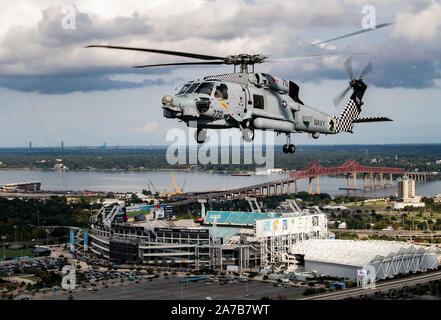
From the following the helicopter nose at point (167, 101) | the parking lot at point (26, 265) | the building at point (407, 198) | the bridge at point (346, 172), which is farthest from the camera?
the bridge at point (346, 172)

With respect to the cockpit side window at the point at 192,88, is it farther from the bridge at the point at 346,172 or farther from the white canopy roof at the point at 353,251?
the bridge at the point at 346,172

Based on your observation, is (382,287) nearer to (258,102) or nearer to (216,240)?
(216,240)

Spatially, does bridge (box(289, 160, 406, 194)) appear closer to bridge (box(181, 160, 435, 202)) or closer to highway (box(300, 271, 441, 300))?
bridge (box(181, 160, 435, 202))

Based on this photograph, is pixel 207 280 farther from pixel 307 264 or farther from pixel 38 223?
pixel 38 223

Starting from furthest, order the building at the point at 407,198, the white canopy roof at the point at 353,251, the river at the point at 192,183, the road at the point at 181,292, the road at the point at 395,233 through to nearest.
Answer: the river at the point at 192,183 < the building at the point at 407,198 < the road at the point at 395,233 < the white canopy roof at the point at 353,251 < the road at the point at 181,292

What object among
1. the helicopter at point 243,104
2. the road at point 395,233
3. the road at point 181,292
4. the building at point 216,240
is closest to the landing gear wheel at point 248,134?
the helicopter at point 243,104

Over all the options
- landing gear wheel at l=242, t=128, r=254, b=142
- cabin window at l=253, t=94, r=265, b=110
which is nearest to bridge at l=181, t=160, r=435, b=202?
cabin window at l=253, t=94, r=265, b=110
